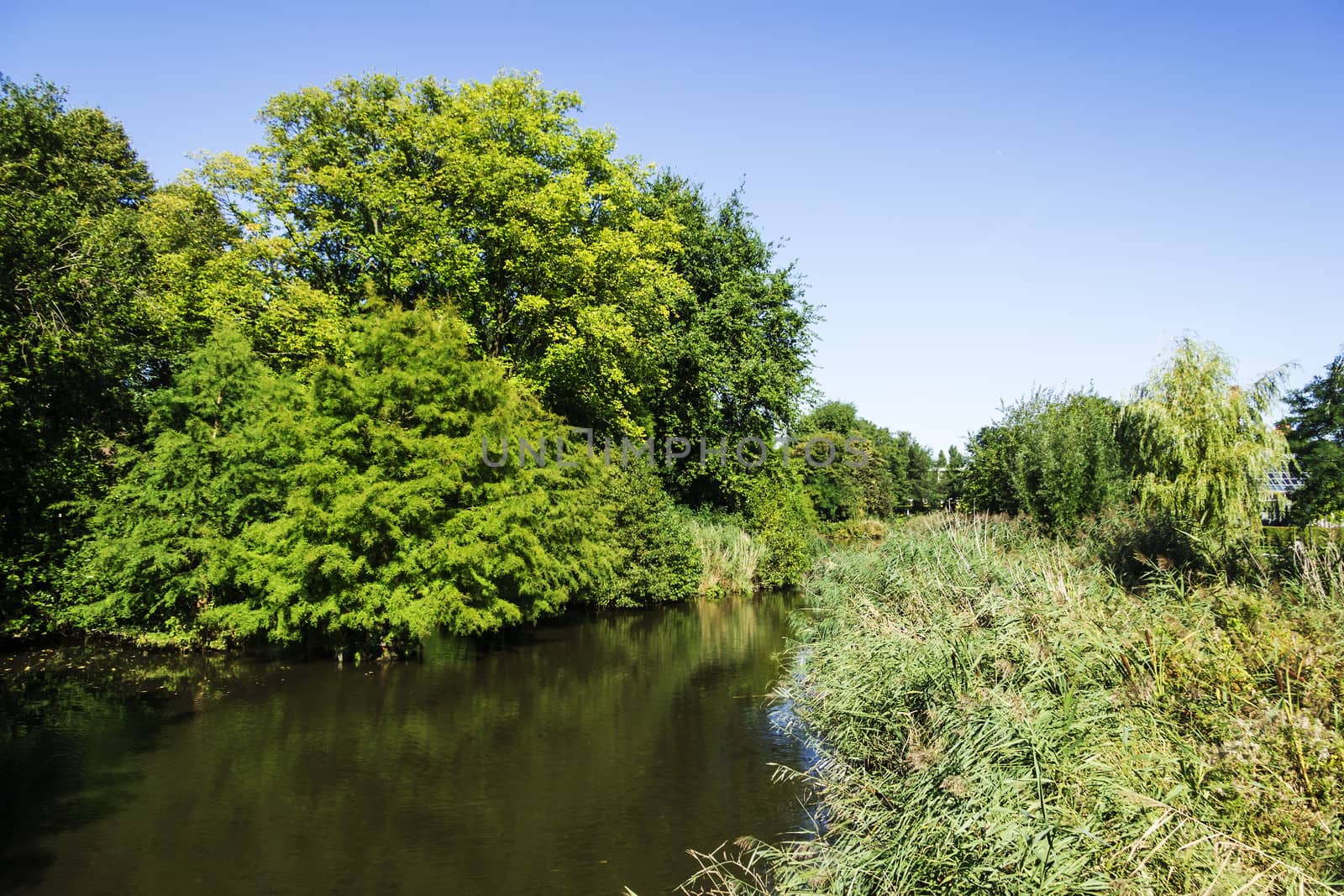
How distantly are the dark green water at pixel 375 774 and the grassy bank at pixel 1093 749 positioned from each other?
2130 mm

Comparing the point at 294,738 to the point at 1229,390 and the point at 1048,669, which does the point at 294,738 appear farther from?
the point at 1229,390

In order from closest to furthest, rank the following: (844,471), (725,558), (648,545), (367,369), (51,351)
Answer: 1. (51,351)
2. (367,369)
3. (648,545)
4. (725,558)
5. (844,471)

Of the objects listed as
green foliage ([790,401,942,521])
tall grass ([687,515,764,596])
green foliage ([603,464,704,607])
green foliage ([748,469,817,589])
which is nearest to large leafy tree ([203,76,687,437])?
green foliage ([603,464,704,607])

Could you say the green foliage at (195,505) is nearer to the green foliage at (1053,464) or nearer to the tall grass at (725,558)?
the tall grass at (725,558)

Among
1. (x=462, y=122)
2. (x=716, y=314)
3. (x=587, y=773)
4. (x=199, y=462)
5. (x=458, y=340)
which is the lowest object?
(x=587, y=773)

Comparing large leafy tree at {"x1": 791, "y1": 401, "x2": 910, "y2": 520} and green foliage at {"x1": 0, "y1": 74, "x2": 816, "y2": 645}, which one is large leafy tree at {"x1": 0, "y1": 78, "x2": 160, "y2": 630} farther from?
large leafy tree at {"x1": 791, "y1": 401, "x2": 910, "y2": 520}

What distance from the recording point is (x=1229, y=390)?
18.2 meters

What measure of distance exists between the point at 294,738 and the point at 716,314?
2277 cm

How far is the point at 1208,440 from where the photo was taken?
59.4 feet

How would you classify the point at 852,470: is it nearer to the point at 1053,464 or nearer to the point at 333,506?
the point at 1053,464

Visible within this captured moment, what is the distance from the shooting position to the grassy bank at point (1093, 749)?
4.83m

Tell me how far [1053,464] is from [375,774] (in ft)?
56.2

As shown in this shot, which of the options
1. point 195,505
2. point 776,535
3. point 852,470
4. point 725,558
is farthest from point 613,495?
point 852,470

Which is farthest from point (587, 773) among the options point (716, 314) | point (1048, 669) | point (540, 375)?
point (716, 314)
